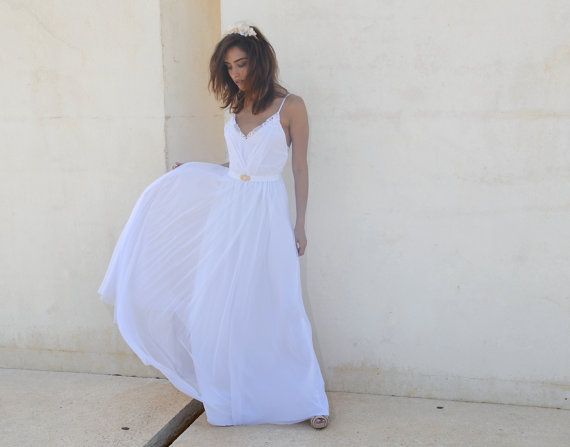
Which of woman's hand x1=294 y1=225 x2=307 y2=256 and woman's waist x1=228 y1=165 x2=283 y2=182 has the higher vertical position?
woman's waist x1=228 y1=165 x2=283 y2=182

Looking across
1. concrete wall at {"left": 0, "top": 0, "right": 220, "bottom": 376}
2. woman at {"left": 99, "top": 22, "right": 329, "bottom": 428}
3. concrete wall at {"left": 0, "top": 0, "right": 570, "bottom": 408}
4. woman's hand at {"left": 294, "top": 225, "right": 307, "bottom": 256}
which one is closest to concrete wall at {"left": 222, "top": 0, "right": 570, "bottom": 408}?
concrete wall at {"left": 0, "top": 0, "right": 570, "bottom": 408}

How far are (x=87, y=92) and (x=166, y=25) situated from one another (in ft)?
2.06

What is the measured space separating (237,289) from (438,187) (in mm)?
1235

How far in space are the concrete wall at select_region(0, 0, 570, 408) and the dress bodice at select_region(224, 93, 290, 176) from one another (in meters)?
0.42

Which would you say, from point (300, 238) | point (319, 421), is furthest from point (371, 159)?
point (319, 421)

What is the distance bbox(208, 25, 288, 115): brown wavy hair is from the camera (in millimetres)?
3254

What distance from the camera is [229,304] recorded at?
Result: 3367 millimetres

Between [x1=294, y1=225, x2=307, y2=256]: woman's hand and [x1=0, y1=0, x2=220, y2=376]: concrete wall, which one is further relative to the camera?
[x1=0, y1=0, x2=220, y2=376]: concrete wall

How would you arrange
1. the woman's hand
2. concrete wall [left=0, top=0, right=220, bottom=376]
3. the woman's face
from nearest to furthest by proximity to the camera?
the woman's face < the woman's hand < concrete wall [left=0, top=0, right=220, bottom=376]

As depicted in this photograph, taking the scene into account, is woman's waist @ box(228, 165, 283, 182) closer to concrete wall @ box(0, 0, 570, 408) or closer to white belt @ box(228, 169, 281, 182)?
white belt @ box(228, 169, 281, 182)

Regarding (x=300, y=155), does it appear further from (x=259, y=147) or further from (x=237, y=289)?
(x=237, y=289)

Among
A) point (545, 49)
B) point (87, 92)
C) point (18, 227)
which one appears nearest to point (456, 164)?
point (545, 49)

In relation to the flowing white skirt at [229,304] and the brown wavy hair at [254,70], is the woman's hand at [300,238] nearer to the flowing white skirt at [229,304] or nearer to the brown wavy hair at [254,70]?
the flowing white skirt at [229,304]

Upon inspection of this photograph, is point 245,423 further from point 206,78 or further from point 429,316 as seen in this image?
point 206,78
